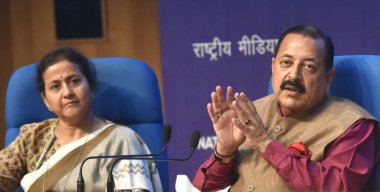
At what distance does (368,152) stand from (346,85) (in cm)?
37

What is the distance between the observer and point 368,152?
237cm

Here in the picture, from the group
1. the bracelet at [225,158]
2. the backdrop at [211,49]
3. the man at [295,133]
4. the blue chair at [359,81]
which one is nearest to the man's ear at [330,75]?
the man at [295,133]

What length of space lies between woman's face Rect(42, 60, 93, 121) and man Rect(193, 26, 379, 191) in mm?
566

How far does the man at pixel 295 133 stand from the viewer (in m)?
2.32

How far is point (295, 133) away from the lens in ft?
Result: 8.22

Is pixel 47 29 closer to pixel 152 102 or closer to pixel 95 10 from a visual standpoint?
pixel 95 10

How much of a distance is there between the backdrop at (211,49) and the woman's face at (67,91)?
1122 millimetres

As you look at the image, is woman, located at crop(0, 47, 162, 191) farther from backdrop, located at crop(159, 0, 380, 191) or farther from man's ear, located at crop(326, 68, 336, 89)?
backdrop, located at crop(159, 0, 380, 191)

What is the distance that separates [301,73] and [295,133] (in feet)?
0.63

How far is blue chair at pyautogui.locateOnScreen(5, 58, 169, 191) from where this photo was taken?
3.00 m

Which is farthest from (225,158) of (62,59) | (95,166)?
(62,59)

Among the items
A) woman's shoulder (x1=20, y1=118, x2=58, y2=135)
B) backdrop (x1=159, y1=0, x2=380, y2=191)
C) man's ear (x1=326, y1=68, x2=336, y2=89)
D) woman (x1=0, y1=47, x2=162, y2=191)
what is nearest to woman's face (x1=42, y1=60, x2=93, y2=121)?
woman (x1=0, y1=47, x2=162, y2=191)

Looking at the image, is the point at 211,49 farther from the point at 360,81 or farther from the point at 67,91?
the point at 360,81

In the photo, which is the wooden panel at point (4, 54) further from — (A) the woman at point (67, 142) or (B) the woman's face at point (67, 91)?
(B) the woman's face at point (67, 91)
